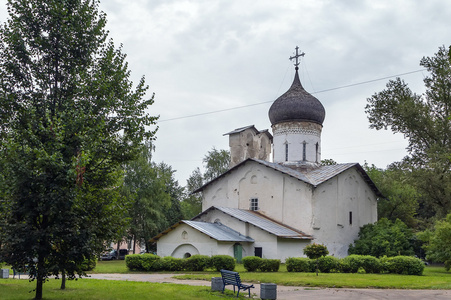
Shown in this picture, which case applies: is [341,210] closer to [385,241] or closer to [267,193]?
[385,241]

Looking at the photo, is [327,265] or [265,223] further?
[265,223]

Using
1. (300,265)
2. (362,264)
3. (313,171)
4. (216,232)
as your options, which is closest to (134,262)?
(216,232)

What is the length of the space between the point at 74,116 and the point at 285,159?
1167 inches

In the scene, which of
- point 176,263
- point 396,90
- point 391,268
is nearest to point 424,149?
point 396,90

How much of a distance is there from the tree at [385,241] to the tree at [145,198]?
17880mm

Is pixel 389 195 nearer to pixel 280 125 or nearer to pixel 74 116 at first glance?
pixel 280 125

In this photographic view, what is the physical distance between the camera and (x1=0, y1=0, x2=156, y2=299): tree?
11.5m

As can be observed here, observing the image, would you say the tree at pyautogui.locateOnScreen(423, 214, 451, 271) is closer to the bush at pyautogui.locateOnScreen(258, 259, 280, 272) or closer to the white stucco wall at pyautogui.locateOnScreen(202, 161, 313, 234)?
the bush at pyautogui.locateOnScreen(258, 259, 280, 272)

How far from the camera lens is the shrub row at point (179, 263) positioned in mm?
25438

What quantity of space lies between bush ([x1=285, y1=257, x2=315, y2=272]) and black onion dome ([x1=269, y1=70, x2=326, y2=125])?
17.2m

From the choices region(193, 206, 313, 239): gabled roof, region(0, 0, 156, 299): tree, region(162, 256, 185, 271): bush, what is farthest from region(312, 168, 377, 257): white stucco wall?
region(0, 0, 156, 299): tree

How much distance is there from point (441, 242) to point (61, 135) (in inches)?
879

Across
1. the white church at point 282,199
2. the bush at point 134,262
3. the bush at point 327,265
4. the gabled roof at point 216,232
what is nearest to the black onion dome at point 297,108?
the white church at point 282,199

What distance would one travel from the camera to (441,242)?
26156mm
